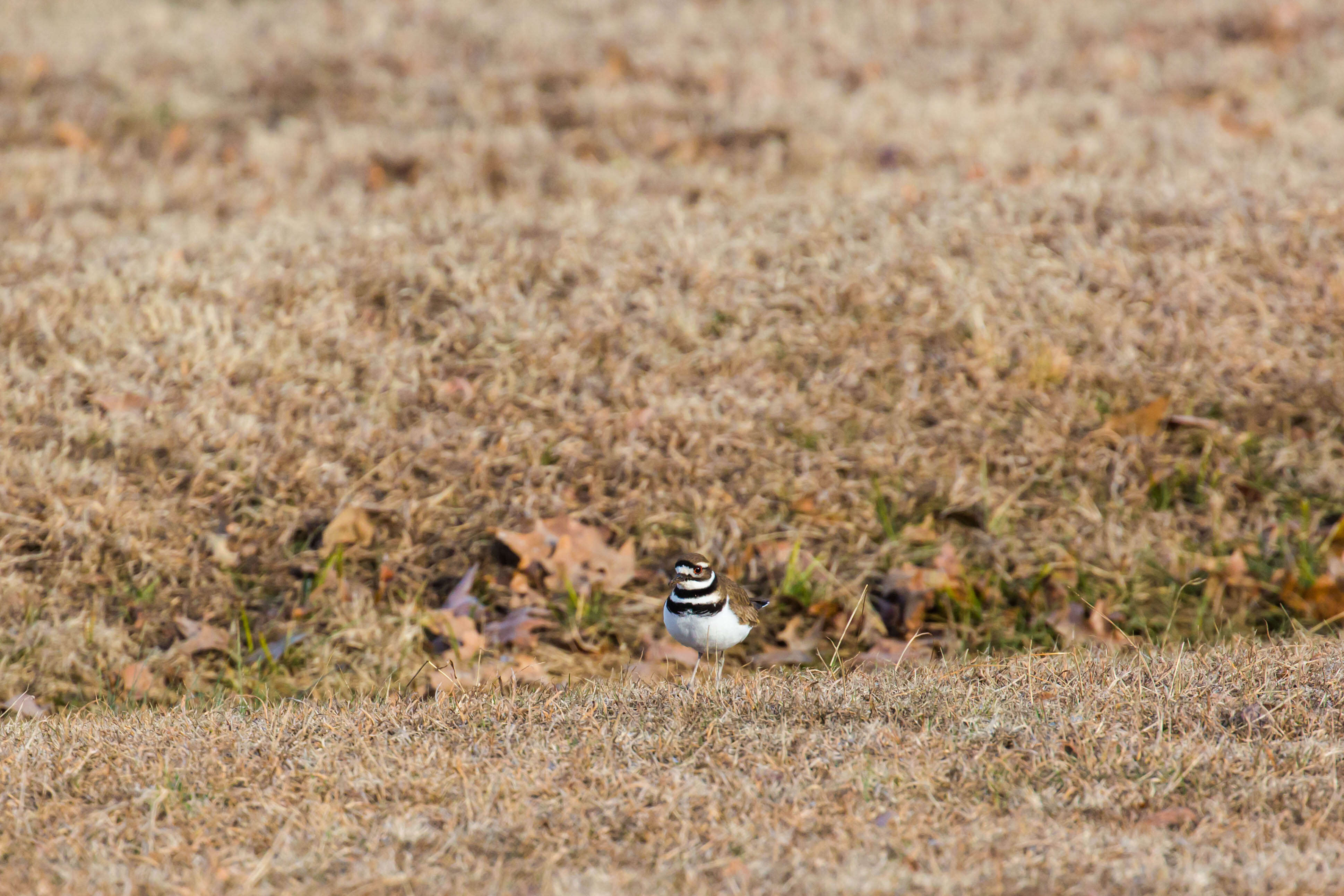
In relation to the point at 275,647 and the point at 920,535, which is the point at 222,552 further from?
the point at 920,535

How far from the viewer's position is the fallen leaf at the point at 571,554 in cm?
566

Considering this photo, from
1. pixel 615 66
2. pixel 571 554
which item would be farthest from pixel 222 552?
pixel 615 66

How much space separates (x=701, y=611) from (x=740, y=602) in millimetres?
412

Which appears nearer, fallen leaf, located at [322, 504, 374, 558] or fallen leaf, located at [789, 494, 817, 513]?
fallen leaf, located at [322, 504, 374, 558]

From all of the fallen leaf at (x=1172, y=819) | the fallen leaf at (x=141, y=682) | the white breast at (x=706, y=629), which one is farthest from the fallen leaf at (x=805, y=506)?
the fallen leaf at (x=141, y=682)

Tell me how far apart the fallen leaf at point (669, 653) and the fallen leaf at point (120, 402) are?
2.75m

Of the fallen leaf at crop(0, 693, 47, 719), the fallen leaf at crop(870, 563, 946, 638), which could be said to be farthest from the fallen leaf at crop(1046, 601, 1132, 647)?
the fallen leaf at crop(0, 693, 47, 719)

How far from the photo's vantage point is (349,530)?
18.9 feet

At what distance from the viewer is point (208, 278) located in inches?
277

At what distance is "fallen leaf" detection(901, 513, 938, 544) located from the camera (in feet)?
19.3

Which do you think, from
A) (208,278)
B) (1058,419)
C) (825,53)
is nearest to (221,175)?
(208,278)

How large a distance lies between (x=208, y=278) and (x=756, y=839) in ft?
16.7

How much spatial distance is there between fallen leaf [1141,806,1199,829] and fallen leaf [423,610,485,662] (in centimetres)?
291

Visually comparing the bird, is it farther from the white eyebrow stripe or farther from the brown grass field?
the brown grass field
